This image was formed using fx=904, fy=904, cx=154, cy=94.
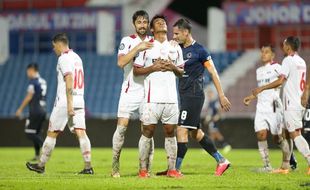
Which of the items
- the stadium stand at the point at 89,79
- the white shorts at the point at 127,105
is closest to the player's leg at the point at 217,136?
the stadium stand at the point at 89,79

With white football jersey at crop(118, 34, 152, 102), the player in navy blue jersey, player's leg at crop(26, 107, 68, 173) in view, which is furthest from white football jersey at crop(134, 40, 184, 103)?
player's leg at crop(26, 107, 68, 173)

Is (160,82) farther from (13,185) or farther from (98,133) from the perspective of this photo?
(98,133)

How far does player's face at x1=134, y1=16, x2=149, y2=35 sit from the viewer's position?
13.9 metres

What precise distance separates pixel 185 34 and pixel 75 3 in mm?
27106

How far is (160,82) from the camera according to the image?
1353 cm

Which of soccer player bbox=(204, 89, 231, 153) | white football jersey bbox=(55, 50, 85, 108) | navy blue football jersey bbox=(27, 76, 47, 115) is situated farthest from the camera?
soccer player bbox=(204, 89, 231, 153)

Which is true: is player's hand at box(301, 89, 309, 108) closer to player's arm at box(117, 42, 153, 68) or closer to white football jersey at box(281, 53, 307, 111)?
white football jersey at box(281, 53, 307, 111)

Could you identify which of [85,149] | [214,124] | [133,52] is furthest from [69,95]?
[214,124]

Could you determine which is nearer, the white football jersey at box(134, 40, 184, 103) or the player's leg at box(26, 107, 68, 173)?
the white football jersey at box(134, 40, 184, 103)

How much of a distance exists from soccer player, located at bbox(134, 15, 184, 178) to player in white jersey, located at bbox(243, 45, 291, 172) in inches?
122

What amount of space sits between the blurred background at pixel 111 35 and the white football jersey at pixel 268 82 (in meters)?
16.9

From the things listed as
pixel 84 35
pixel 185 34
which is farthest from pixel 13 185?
pixel 84 35

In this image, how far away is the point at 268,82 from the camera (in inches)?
645

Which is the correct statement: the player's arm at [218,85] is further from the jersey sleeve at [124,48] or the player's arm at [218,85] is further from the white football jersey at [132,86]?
the jersey sleeve at [124,48]
